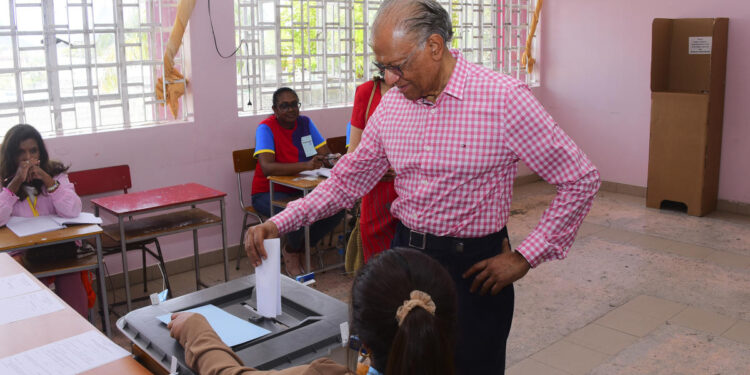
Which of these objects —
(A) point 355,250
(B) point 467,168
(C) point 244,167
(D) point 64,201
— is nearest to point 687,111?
(C) point 244,167

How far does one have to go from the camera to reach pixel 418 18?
1762 mm

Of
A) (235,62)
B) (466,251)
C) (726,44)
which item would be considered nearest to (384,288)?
(466,251)

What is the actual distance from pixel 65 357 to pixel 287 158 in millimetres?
3287

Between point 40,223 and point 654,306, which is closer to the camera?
point 40,223

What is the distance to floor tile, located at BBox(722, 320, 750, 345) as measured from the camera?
143 inches

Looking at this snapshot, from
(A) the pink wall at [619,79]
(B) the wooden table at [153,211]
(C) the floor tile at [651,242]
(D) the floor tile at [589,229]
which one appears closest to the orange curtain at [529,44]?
(A) the pink wall at [619,79]

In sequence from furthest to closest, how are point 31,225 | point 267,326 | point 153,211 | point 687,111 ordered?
point 687,111 < point 153,211 < point 31,225 < point 267,326

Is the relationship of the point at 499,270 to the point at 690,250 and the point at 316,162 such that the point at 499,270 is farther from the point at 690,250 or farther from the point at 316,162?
the point at 690,250

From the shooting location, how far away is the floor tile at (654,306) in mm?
3996

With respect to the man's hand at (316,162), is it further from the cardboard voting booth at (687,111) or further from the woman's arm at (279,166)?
the cardboard voting booth at (687,111)

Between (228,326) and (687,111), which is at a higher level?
(687,111)

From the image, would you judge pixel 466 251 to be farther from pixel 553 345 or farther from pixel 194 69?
pixel 194 69

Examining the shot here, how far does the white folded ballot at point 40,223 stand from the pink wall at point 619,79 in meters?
5.43

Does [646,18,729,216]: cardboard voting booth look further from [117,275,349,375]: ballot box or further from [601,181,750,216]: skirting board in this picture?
[117,275,349,375]: ballot box
